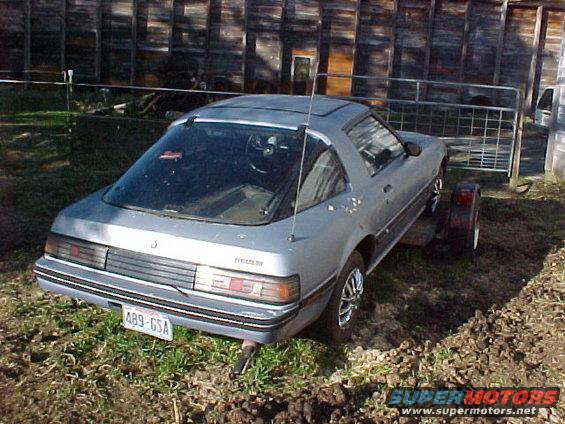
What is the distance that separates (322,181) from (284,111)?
76 cm

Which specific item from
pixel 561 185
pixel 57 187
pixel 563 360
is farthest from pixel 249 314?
pixel 561 185

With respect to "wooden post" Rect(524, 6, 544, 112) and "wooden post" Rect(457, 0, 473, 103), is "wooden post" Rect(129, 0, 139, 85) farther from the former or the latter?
"wooden post" Rect(524, 6, 544, 112)

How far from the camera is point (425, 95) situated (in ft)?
67.9

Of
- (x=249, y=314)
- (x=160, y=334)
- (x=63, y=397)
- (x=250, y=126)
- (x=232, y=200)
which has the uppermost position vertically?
(x=250, y=126)

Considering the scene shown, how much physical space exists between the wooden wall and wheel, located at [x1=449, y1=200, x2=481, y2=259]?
15.0 meters

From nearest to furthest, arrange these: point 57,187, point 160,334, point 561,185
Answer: point 160,334, point 57,187, point 561,185

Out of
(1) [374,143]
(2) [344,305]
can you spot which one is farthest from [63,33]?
(2) [344,305]

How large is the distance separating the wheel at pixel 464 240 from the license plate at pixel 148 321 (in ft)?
10.2

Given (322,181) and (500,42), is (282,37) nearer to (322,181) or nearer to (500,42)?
(500,42)

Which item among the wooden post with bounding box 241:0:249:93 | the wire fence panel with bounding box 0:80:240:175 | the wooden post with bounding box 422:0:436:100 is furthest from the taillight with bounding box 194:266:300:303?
the wooden post with bounding box 422:0:436:100

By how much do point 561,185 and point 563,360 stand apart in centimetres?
567

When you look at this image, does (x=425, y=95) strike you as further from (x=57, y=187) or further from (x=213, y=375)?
(x=213, y=375)

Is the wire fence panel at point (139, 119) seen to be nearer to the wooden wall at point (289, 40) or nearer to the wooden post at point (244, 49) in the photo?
the wooden wall at point (289, 40)

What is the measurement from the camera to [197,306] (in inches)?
140
